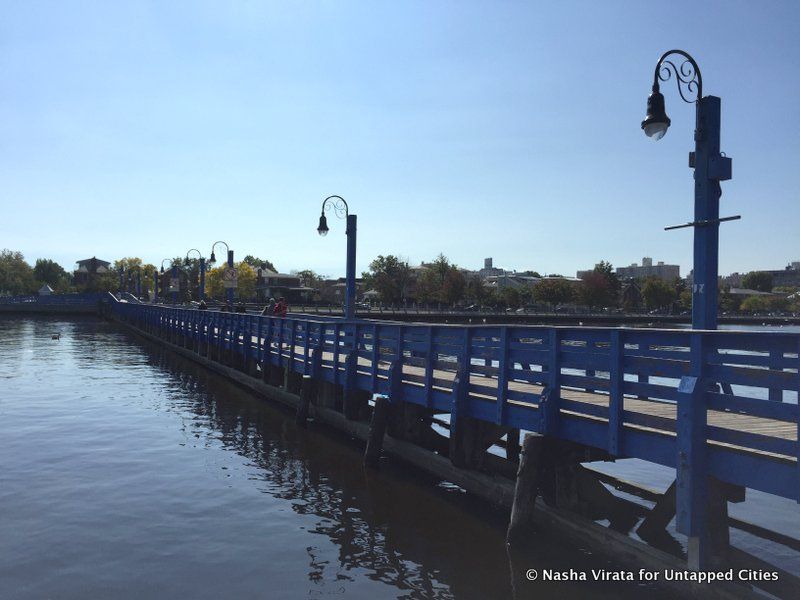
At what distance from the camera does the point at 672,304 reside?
15838cm

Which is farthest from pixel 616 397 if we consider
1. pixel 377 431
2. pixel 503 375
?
pixel 377 431

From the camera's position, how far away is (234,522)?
9.73 meters

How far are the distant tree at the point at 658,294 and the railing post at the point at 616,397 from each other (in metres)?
161

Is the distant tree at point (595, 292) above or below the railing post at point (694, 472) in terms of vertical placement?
above

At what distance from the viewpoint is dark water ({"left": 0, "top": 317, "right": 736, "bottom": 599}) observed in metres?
7.69

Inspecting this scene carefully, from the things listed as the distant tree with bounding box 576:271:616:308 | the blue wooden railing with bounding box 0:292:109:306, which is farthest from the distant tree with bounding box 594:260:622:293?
the blue wooden railing with bounding box 0:292:109:306

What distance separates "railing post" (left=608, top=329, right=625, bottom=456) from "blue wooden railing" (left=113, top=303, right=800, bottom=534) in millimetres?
12

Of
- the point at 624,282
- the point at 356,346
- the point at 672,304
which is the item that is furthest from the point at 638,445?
the point at 624,282

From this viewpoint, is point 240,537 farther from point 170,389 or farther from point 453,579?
point 170,389

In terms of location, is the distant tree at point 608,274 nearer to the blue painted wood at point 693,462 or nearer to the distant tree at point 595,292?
the distant tree at point 595,292

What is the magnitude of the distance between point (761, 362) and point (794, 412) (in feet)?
2.32

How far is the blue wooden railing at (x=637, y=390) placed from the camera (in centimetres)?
640

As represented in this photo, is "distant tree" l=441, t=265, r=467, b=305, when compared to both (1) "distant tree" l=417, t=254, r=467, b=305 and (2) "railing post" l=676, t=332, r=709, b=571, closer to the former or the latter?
(1) "distant tree" l=417, t=254, r=467, b=305

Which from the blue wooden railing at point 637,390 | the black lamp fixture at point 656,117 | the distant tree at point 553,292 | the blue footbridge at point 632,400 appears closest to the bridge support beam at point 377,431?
the blue footbridge at point 632,400
